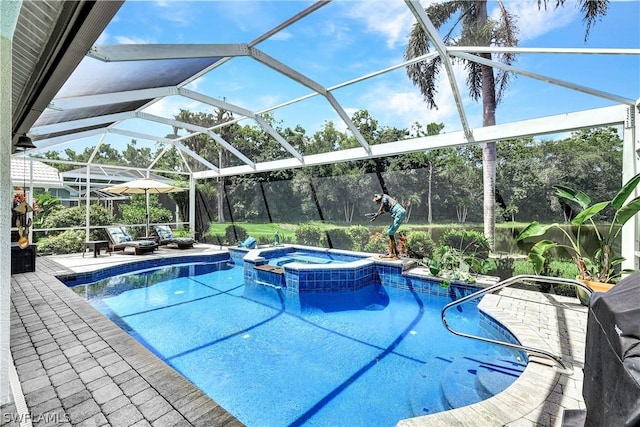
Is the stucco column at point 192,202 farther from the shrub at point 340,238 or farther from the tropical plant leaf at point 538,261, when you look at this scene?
the tropical plant leaf at point 538,261

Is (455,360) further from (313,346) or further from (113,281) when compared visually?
(113,281)

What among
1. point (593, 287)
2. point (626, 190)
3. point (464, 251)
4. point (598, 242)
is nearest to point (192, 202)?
point (464, 251)

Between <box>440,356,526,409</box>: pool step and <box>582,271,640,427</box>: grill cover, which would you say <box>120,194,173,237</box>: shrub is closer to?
<box>440,356,526,409</box>: pool step

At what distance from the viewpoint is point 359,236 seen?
40.8ft

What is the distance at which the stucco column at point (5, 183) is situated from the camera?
230 centimetres

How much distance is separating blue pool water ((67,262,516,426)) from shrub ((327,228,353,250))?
13.4 ft

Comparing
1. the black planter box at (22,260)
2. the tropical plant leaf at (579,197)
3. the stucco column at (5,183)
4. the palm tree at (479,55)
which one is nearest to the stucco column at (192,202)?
the black planter box at (22,260)

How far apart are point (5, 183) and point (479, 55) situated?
10.9 metres

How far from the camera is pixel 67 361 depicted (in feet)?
11.1

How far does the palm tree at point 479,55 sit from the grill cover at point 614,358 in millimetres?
7989

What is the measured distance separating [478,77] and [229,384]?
10.7 meters

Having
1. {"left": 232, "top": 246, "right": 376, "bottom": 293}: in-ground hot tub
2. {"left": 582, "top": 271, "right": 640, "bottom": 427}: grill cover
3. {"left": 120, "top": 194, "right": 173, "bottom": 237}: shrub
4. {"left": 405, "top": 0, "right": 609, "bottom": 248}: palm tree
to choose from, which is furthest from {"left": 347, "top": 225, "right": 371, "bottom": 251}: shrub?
{"left": 582, "top": 271, "right": 640, "bottom": 427}: grill cover

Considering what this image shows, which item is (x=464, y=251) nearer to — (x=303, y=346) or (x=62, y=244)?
(x=303, y=346)

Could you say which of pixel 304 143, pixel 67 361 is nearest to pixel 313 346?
pixel 67 361
